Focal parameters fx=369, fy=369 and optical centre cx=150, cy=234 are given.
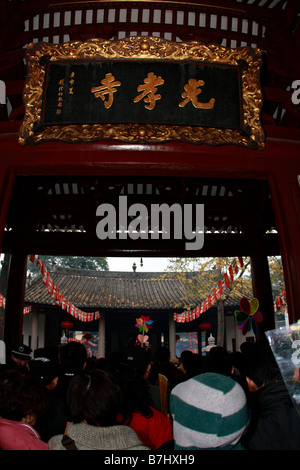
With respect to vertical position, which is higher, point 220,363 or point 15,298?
point 15,298

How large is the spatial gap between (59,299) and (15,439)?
11.8 metres

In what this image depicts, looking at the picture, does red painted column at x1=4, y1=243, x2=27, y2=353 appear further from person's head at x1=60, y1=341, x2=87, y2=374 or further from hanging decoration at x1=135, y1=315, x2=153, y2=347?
hanging decoration at x1=135, y1=315, x2=153, y2=347

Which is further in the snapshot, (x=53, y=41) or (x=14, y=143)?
(x=53, y=41)

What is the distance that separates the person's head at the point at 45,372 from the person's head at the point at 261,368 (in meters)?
1.62

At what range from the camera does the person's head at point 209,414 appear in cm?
128

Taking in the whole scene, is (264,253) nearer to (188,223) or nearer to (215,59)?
(188,223)

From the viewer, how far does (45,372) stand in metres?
2.94

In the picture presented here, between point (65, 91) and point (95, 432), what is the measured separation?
3.64 m

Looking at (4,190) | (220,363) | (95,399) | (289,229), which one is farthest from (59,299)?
(95,399)

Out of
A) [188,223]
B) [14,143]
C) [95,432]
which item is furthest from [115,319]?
[95,432]

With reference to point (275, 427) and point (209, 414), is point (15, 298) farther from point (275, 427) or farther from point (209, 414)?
point (209, 414)

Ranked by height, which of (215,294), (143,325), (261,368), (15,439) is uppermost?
(215,294)

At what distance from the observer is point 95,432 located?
4.86ft
